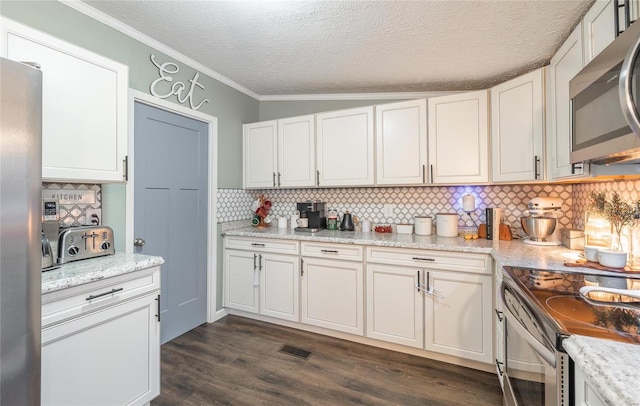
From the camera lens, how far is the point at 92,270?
139cm

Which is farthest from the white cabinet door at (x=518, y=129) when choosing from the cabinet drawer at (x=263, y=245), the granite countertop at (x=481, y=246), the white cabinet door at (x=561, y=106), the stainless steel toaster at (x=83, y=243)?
the stainless steel toaster at (x=83, y=243)

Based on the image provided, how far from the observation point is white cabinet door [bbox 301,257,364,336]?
2422 mm

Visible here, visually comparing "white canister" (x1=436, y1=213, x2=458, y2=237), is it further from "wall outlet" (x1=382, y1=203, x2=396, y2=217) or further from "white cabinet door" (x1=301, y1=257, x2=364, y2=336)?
"white cabinet door" (x1=301, y1=257, x2=364, y2=336)

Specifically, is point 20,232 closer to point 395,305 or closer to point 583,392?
point 583,392

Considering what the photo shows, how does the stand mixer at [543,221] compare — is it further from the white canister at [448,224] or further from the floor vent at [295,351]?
the floor vent at [295,351]

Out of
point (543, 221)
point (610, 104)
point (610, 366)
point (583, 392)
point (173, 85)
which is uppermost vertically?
point (173, 85)

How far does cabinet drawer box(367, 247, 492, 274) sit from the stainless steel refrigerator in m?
2.01

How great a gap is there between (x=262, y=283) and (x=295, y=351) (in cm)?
75

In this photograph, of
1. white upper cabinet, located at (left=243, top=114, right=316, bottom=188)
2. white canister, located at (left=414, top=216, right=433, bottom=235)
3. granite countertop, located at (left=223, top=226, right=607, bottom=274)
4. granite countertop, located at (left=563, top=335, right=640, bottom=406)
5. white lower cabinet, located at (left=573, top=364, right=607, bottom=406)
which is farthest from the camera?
white upper cabinet, located at (left=243, top=114, right=316, bottom=188)

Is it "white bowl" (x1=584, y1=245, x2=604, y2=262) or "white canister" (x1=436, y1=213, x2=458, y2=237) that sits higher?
"white canister" (x1=436, y1=213, x2=458, y2=237)

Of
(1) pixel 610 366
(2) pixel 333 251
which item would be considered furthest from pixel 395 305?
(1) pixel 610 366

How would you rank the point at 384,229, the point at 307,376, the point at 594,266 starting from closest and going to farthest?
the point at 594,266 < the point at 307,376 < the point at 384,229

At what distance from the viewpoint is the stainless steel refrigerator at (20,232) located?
88 cm

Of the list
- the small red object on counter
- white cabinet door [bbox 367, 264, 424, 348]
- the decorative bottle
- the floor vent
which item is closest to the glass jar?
the decorative bottle
